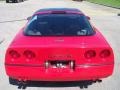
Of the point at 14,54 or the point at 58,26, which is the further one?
the point at 58,26

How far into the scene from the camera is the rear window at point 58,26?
7004 millimetres

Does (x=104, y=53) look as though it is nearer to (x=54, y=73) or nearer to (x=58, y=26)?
(x=54, y=73)

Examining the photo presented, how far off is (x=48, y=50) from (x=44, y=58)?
18 cm

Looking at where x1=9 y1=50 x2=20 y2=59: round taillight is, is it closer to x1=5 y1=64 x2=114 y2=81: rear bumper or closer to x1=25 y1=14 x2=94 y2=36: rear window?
x1=5 y1=64 x2=114 y2=81: rear bumper

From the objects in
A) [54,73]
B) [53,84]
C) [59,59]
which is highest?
[59,59]

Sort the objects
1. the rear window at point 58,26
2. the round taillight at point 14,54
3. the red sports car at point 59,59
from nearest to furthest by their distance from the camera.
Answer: the red sports car at point 59,59
the round taillight at point 14,54
the rear window at point 58,26

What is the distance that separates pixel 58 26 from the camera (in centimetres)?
717

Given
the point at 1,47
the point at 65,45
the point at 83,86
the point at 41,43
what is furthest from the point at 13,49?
the point at 1,47

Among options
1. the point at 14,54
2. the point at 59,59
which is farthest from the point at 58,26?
the point at 14,54

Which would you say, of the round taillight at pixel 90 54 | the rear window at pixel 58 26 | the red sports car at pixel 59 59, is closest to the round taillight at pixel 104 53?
the red sports car at pixel 59 59

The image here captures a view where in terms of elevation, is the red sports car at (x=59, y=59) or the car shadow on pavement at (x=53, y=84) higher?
the red sports car at (x=59, y=59)

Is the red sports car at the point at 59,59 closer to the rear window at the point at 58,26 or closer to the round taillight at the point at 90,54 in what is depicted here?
the round taillight at the point at 90,54

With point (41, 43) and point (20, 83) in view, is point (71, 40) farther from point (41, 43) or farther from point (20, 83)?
point (20, 83)

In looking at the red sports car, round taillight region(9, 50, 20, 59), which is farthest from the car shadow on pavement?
round taillight region(9, 50, 20, 59)
